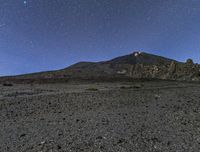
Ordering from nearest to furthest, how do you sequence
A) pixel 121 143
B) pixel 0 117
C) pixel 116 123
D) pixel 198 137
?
pixel 121 143 → pixel 198 137 → pixel 116 123 → pixel 0 117

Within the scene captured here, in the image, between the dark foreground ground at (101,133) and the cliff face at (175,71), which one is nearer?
the dark foreground ground at (101,133)

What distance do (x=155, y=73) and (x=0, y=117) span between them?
89.1 m

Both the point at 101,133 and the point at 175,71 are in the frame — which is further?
the point at 175,71

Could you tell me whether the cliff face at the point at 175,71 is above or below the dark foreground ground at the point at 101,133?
above

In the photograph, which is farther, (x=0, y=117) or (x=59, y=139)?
(x=0, y=117)

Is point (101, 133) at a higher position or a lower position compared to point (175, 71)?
lower

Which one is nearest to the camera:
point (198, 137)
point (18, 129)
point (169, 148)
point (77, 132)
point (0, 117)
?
point (169, 148)

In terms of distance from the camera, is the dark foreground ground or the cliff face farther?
the cliff face

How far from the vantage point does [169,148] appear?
5000 millimetres

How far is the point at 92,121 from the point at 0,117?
418cm

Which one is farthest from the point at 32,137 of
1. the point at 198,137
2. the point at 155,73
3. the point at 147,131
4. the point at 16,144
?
the point at 155,73

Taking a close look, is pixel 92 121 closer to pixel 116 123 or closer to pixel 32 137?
pixel 116 123

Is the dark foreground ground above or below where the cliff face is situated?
below

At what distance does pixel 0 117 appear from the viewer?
28.8 ft
